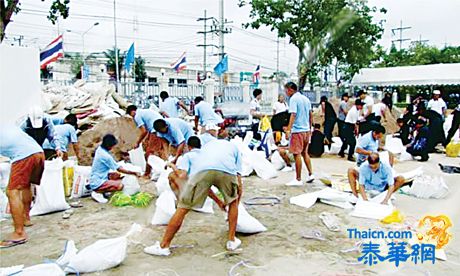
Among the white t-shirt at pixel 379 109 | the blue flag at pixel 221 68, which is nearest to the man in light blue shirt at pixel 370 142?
the white t-shirt at pixel 379 109

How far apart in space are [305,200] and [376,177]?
863mm

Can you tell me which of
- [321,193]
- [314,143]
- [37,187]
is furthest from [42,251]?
[314,143]

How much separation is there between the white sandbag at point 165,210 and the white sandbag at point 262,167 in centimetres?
A: 262

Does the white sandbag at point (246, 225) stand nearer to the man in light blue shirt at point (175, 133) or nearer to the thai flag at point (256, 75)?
the man in light blue shirt at point (175, 133)

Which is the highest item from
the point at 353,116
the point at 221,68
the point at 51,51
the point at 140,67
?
the point at 140,67

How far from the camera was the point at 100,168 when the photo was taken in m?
5.79

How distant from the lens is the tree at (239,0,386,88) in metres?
3.69

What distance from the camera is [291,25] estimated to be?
6.16 meters

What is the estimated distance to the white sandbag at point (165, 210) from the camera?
15.4 ft

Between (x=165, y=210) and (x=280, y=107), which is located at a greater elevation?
(x=280, y=107)

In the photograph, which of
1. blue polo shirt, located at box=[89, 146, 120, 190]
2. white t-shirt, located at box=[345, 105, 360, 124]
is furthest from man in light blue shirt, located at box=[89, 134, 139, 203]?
white t-shirt, located at box=[345, 105, 360, 124]

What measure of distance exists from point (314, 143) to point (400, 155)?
169 cm

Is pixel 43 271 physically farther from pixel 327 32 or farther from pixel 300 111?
pixel 300 111

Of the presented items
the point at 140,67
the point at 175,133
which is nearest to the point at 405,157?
the point at 175,133
